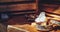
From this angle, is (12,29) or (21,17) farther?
(21,17)

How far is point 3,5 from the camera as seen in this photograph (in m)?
3.05

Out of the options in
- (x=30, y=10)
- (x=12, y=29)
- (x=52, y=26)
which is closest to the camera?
(x=12, y=29)

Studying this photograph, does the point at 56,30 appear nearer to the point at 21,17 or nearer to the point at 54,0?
the point at 54,0

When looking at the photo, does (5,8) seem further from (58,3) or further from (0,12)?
(58,3)

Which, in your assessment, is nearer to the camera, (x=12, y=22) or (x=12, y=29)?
(x=12, y=29)

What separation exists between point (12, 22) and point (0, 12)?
34 cm

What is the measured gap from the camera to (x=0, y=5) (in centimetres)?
303

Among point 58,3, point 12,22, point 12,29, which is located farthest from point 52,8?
point 12,29

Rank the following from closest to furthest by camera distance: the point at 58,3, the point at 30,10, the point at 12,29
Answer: the point at 12,29 < the point at 58,3 < the point at 30,10

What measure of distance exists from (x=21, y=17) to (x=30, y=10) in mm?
254

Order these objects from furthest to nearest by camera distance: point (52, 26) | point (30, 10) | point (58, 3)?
point (30, 10)
point (58, 3)
point (52, 26)

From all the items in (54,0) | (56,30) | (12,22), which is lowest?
(56,30)

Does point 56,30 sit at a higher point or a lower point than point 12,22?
lower

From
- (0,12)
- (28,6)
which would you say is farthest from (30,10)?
(0,12)
